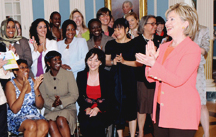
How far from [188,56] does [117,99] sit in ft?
6.21

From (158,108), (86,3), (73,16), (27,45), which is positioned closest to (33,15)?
(86,3)

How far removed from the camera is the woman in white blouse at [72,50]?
429cm

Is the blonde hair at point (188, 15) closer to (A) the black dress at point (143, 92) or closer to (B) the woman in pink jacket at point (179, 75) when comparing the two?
(B) the woman in pink jacket at point (179, 75)

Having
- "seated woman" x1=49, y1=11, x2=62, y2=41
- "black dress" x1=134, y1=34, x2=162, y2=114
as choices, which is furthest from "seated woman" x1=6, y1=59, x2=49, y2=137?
"black dress" x1=134, y1=34, x2=162, y2=114

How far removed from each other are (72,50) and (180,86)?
2551 mm

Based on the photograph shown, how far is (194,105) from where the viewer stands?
6.88 ft

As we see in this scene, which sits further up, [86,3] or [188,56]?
[86,3]

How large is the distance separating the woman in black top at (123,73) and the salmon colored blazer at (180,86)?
167 cm

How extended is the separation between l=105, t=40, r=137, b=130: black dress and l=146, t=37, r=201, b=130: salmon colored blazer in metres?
1.66

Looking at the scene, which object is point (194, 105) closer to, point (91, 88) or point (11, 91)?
point (91, 88)

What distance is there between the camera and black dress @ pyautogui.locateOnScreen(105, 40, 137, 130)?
3818mm

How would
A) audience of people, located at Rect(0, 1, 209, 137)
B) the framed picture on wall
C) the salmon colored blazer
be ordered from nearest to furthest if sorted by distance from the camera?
the salmon colored blazer → audience of people, located at Rect(0, 1, 209, 137) → the framed picture on wall

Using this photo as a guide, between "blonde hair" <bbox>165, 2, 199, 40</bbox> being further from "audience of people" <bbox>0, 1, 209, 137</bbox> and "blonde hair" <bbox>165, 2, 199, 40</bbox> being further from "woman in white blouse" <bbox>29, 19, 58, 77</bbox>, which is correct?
"woman in white blouse" <bbox>29, 19, 58, 77</bbox>

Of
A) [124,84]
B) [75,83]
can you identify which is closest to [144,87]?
[124,84]
